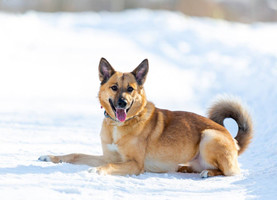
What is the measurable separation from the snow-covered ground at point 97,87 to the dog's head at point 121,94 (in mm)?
737

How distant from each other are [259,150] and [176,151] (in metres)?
1.87

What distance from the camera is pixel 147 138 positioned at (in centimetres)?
526

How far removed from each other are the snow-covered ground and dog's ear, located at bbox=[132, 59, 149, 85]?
1166 mm

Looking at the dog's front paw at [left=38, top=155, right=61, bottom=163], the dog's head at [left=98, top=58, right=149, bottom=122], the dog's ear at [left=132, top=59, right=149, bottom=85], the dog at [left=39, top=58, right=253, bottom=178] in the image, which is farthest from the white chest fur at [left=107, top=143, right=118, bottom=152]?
the dog's ear at [left=132, top=59, right=149, bottom=85]

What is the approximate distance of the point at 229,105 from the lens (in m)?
5.82

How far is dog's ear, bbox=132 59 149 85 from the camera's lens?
543 centimetres

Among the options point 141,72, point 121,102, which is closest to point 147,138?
point 121,102

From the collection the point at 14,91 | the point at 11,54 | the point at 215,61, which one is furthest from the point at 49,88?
the point at 215,61

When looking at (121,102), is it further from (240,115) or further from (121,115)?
(240,115)

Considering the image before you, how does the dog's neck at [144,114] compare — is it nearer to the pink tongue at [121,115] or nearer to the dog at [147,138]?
the dog at [147,138]

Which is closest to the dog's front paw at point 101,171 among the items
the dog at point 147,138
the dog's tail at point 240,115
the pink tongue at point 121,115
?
the dog at point 147,138

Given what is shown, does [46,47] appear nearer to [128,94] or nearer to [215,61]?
[215,61]

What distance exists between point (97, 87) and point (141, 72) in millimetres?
7098

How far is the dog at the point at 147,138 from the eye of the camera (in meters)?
5.11
